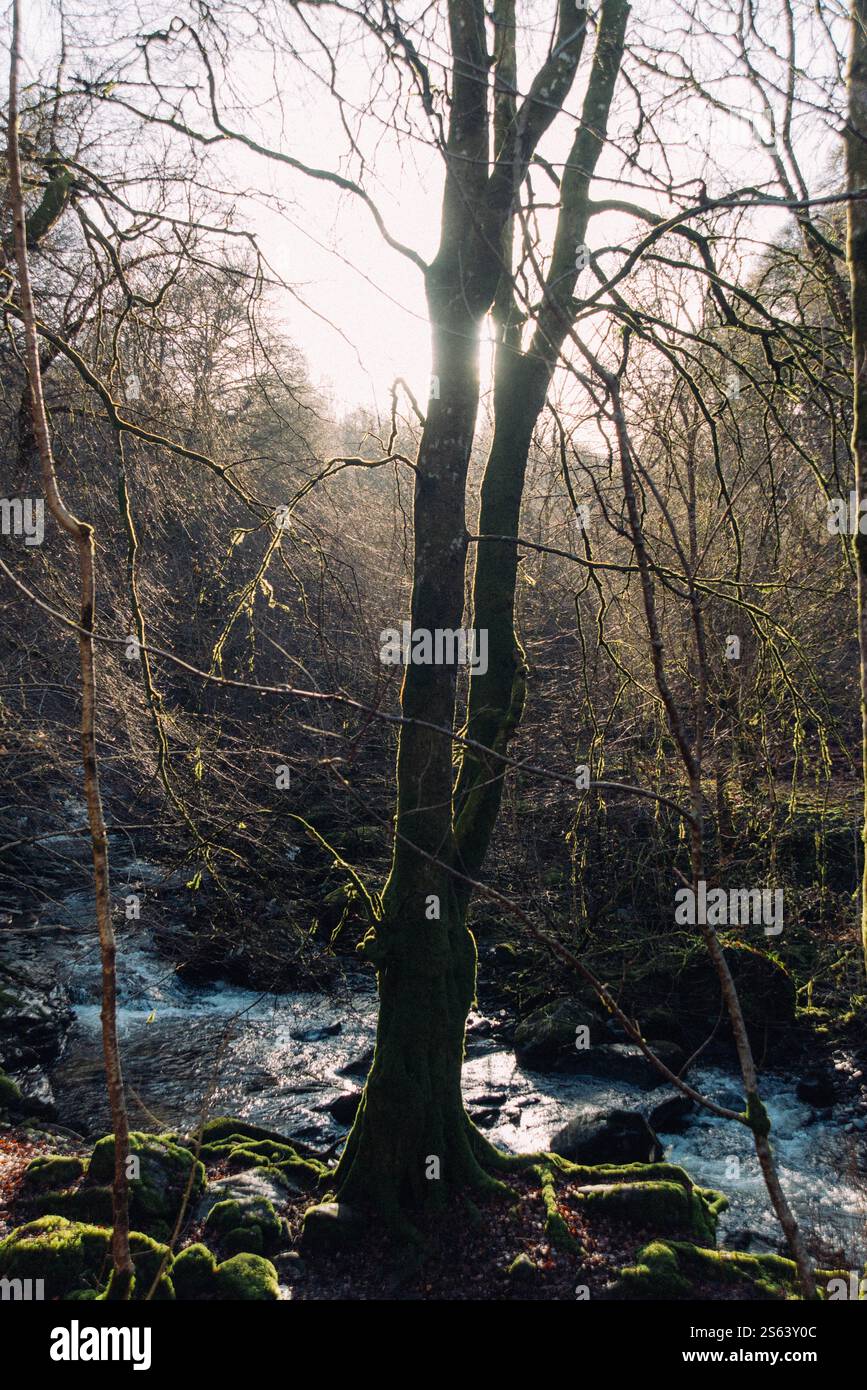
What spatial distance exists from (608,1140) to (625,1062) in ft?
7.28

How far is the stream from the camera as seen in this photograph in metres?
7.09

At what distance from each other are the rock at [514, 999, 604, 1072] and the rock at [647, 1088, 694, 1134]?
1.00m

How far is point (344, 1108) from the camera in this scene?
8125mm

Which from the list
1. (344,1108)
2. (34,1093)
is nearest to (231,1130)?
(344,1108)

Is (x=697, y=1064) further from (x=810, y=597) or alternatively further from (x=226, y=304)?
(x=226, y=304)

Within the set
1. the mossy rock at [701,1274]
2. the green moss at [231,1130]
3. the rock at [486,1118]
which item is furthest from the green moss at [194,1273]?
the rock at [486,1118]

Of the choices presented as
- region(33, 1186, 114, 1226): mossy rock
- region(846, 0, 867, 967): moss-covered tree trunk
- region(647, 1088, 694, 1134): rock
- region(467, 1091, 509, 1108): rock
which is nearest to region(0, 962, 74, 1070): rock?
region(33, 1186, 114, 1226): mossy rock

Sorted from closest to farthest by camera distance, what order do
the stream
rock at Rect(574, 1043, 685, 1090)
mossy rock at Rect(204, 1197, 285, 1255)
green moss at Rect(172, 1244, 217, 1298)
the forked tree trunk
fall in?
1. the forked tree trunk
2. green moss at Rect(172, 1244, 217, 1298)
3. mossy rock at Rect(204, 1197, 285, 1255)
4. the stream
5. rock at Rect(574, 1043, 685, 1090)

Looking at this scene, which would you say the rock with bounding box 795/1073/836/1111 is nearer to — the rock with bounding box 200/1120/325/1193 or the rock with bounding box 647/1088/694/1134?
the rock with bounding box 647/1088/694/1134

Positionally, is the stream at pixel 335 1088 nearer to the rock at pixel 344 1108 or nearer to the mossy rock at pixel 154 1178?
the rock at pixel 344 1108

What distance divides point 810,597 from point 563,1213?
5943mm

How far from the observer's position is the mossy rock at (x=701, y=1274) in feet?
16.3

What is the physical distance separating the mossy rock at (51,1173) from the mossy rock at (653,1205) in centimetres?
318
